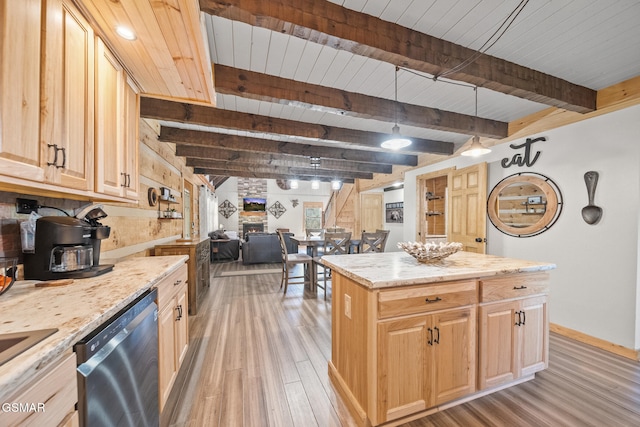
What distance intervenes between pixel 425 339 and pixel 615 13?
2401 millimetres

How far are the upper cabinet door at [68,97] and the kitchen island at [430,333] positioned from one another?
1.58 metres

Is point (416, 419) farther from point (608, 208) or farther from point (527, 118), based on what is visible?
point (527, 118)

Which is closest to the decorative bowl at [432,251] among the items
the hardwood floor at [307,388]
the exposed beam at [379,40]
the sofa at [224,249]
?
the hardwood floor at [307,388]

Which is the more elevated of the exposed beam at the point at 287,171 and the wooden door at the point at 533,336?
the exposed beam at the point at 287,171

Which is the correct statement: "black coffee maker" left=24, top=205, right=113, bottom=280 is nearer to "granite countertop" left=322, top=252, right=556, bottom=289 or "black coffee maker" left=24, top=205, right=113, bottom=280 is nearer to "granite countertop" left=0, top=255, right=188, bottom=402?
"granite countertop" left=0, top=255, right=188, bottom=402

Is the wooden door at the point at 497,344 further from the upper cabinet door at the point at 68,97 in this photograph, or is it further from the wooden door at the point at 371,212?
the wooden door at the point at 371,212

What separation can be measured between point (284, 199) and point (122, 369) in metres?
10.2

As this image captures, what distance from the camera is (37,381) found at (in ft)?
2.07

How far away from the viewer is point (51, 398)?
2.22 feet

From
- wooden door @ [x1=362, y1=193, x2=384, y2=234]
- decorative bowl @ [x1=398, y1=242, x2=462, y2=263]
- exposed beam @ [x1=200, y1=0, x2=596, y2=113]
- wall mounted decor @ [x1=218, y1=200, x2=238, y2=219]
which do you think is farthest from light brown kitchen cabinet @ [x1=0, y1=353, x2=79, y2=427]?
wall mounted decor @ [x1=218, y1=200, x2=238, y2=219]

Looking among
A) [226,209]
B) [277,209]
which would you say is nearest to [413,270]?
[277,209]

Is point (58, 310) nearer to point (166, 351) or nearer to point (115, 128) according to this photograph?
point (166, 351)

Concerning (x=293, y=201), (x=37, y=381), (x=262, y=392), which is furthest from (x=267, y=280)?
(x=293, y=201)

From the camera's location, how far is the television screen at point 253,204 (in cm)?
1062
